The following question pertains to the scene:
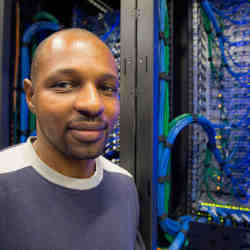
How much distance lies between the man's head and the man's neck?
2.5 inches

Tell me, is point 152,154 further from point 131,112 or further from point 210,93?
point 210,93

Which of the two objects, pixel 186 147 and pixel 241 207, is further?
pixel 186 147

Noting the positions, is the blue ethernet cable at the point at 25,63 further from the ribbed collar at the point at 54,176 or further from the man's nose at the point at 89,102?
the man's nose at the point at 89,102

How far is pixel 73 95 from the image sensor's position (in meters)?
0.44

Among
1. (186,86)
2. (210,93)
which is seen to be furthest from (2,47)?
(210,93)

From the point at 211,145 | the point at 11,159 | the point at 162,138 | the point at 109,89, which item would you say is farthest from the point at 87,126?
the point at 211,145

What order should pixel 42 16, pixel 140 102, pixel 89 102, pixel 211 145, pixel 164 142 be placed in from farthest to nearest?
1. pixel 42 16
2. pixel 211 145
3. pixel 164 142
4. pixel 140 102
5. pixel 89 102

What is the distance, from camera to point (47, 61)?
1.52 ft

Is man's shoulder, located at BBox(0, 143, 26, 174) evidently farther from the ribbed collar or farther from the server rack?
the server rack

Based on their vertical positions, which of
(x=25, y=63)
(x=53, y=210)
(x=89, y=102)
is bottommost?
(x=53, y=210)

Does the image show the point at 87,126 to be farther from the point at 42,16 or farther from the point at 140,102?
the point at 42,16

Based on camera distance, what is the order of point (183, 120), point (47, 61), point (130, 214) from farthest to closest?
point (183, 120)
point (130, 214)
point (47, 61)

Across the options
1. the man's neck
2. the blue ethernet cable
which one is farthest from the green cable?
the man's neck

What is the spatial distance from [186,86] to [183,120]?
327 millimetres
